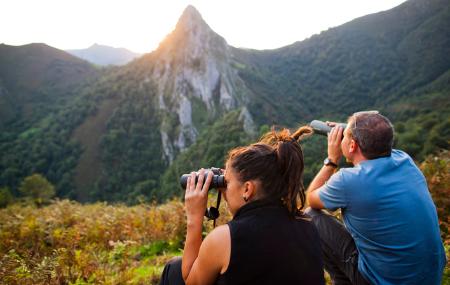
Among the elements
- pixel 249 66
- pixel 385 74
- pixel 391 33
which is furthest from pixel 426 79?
pixel 249 66

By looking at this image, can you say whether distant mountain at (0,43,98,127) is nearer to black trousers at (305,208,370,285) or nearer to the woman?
black trousers at (305,208,370,285)

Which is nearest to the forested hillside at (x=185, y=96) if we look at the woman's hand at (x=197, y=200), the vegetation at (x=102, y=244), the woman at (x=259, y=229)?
the vegetation at (x=102, y=244)

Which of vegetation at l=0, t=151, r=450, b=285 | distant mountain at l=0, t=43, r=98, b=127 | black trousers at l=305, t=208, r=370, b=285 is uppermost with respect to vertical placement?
distant mountain at l=0, t=43, r=98, b=127

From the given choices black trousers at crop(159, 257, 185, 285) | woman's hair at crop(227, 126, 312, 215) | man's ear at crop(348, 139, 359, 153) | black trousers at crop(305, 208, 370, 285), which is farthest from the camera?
black trousers at crop(305, 208, 370, 285)

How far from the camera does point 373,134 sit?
2186mm

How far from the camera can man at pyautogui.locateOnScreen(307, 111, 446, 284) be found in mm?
2057

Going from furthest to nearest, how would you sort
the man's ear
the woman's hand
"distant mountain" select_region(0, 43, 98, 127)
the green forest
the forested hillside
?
"distant mountain" select_region(0, 43, 98, 127)
the forested hillside
the green forest
the man's ear
the woman's hand

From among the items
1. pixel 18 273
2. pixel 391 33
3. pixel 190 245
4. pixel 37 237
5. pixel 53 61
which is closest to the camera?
pixel 190 245

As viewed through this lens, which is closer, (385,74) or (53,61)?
(385,74)

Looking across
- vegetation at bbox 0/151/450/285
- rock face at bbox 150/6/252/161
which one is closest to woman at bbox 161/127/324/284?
vegetation at bbox 0/151/450/285

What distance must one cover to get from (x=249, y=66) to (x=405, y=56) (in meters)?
42.8

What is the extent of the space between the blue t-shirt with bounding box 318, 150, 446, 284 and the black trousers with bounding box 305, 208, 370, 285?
0.57ft

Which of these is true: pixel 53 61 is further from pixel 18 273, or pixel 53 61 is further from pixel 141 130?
pixel 18 273

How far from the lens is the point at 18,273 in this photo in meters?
3.21
